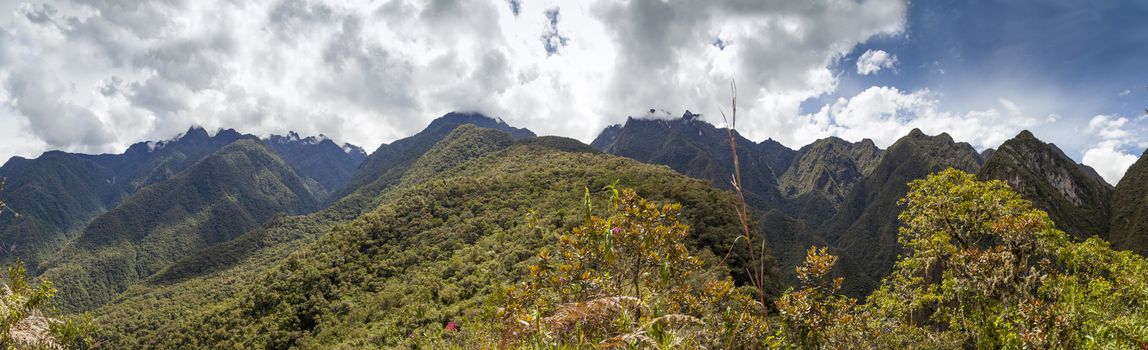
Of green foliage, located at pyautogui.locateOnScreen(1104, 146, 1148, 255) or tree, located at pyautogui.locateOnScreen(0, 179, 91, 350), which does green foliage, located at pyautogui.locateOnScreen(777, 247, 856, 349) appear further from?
green foliage, located at pyautogui.locateOnScreen(1104, 146, 1148, 255)

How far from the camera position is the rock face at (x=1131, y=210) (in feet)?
309

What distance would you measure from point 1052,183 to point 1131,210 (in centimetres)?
2544

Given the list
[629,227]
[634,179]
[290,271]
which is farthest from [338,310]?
[629,227]

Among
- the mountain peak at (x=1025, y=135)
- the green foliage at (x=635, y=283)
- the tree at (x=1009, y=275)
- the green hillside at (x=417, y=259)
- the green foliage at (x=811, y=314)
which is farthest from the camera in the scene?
the mountain peak at (x=1025, y=135)

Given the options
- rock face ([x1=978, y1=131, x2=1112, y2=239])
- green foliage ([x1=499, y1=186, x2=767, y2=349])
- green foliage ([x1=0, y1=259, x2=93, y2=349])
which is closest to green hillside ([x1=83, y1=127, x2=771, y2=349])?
green foliage ([x1=0, y1=259, x2=93, y2=349])

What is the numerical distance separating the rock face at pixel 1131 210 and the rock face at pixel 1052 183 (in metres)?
3.53

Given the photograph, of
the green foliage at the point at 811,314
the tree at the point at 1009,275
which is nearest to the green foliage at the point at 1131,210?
the tree at the point at 1009,275

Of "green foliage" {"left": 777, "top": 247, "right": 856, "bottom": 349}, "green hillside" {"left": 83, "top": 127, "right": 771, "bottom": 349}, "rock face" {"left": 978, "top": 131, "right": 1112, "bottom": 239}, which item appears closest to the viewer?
"green foliage" {"left": 777, "top": 247, "right": 856, "bottom": 349}

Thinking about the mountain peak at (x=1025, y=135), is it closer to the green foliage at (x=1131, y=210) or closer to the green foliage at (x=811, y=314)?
the green foliage at (x=1131, y=210)

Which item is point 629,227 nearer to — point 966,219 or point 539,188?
point 966,219

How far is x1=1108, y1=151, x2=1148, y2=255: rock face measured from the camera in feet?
309

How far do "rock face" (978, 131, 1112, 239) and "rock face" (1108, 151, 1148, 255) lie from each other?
353cm

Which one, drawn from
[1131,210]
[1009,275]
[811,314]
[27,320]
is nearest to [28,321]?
[27,320]

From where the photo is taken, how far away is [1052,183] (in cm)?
13438
